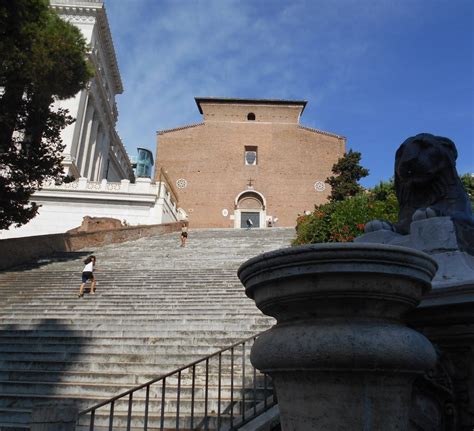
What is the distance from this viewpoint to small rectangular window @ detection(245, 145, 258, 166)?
36062 millimetres

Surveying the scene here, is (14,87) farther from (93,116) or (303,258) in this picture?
(93,116)

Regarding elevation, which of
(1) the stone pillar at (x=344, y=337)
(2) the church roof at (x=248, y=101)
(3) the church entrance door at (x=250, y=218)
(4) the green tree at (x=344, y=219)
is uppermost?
(2) the church roof at (x=248, y=101)

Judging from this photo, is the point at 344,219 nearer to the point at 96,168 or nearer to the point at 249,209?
the point at 249,209

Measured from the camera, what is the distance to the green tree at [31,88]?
1172 centimetres

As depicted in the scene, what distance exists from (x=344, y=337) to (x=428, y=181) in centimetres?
173

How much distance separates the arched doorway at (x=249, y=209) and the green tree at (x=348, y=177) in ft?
23.7

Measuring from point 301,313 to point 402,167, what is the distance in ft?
5.31

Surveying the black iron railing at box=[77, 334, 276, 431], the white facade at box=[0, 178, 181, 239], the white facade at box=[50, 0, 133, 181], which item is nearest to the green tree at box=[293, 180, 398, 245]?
the black iron railing at box=[77, 334, 276, 431]

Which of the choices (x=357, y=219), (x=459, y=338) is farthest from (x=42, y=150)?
(x=459, y=338)

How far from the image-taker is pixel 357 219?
41.8ft

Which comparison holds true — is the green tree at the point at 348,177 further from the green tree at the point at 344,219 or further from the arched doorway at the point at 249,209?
the green tree at the point at 344,219

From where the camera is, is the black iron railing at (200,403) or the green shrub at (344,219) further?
the green shrub at (344,219)

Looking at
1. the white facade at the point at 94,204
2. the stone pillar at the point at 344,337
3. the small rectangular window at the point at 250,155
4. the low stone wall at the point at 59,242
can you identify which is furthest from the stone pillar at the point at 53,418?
the small rectangular window at the point at 250,155

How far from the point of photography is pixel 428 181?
3129 millimetres
